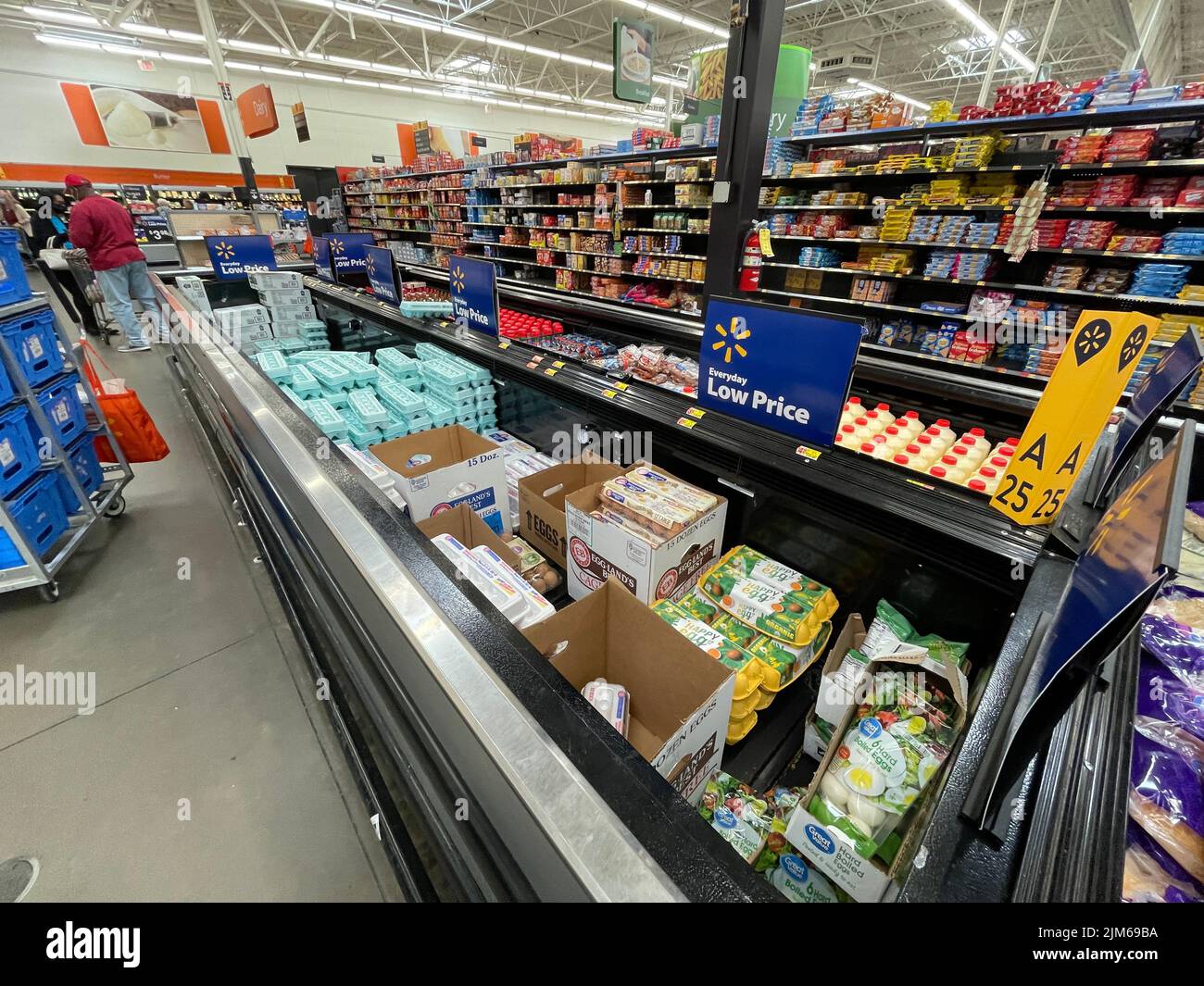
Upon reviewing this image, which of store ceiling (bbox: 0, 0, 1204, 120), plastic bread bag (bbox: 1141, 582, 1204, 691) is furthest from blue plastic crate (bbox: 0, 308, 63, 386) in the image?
store ceiling (bbox: 0, 0, 1204, 120)

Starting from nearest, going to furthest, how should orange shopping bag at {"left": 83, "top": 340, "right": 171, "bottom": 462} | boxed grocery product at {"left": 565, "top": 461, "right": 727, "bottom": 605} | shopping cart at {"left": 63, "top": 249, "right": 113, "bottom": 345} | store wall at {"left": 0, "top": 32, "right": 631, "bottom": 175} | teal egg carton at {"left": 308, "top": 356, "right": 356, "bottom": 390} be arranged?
boxed grocery product at {"left": 565, "top": 461, "right": 727, "bottom": 605}
orange shopping bag at {"left": 83, "top": 340, "right": 171, "bottom": 462}
teal egg carton at {"left": 308, "top": 356, "right": 356, "bottom": 390}
shopping cart at {"left": 63, "top": 249, "right": 113, "bottom": 345}
store wall at {"left": 0, "top": 32, "right": 631, "bottom": 175}

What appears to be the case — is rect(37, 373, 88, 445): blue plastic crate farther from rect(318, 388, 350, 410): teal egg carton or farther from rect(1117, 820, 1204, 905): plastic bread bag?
rect(1117, 820, 1204, 905): plastic bread bag

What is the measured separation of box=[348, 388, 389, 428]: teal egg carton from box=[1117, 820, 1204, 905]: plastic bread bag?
2.62 meters

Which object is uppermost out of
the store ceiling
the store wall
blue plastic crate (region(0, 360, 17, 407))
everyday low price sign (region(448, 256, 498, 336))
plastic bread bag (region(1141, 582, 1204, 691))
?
the store ceiling

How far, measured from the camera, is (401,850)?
37.4 inches

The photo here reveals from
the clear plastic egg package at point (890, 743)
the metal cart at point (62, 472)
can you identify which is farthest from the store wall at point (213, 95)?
the clear plastic egg package at point (890, 743)

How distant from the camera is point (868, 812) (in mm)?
1054

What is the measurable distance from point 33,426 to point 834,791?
3294mm

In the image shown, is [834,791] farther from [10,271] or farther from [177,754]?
[10,271]

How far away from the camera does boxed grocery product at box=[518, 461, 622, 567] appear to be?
2.04 m

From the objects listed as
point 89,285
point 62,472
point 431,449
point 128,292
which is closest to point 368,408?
point 431,449

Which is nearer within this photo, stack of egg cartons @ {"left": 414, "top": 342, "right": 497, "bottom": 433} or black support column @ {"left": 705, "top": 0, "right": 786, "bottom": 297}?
stack of egg cartons @ {"left": 414, "top": 342, "right": 497, "bottom": 433}
